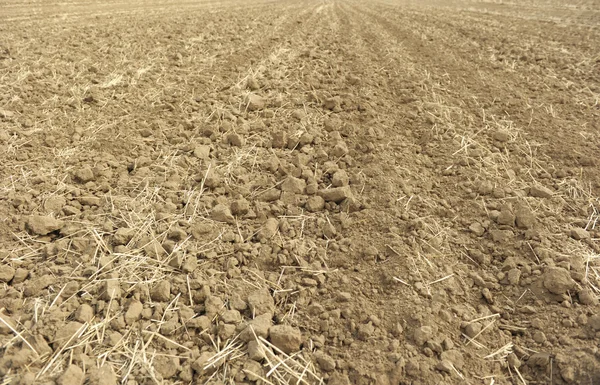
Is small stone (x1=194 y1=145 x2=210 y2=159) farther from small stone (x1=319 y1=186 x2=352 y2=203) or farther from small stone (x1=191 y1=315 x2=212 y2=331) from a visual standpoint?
small stone (x1=191 y1=315 x2=212 y2=331)

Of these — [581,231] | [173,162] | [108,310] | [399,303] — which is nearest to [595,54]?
[581,231]

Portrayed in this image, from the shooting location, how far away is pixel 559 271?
2.22 m

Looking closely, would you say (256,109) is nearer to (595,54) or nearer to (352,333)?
(352,333)

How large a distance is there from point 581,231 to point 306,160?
2.13 metres

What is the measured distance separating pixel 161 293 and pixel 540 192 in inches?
114

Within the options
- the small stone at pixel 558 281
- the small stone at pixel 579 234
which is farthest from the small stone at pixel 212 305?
the small stone at pixel 579 234

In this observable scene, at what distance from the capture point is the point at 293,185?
2984mm

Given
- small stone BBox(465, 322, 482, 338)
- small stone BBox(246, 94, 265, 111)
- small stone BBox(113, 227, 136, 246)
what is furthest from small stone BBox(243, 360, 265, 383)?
small stone BBox(246, 94, 265, 111)

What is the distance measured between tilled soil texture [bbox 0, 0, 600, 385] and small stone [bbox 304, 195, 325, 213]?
26 millimetres

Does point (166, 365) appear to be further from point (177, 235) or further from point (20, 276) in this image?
point (20, 276)

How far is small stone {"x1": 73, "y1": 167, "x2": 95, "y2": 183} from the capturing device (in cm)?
311

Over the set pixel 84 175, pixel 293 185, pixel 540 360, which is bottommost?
pixel 540 360

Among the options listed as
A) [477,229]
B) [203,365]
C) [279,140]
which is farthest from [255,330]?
[279,140]

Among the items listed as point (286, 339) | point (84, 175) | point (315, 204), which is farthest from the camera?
point (84, 175)
